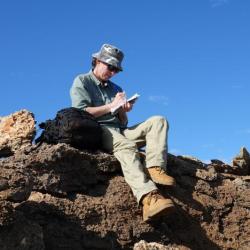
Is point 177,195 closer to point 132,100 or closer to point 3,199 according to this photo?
point 132,100

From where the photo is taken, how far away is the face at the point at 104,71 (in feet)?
32.9

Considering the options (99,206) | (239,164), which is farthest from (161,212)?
(239,164)

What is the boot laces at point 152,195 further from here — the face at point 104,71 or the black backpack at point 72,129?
the face at point 104,71

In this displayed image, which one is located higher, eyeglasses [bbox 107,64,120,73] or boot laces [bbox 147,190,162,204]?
eyeglasses [bbox 107,64,120,73]

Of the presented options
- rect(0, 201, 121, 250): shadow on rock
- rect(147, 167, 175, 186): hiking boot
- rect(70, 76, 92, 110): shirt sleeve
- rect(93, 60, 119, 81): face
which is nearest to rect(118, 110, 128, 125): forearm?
rect(70, 76, 92, 110): shirt sleeve

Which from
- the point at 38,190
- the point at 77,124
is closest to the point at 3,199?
the point at 38,190

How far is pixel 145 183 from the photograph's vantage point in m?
8.83

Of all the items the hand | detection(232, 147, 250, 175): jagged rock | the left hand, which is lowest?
detection(232, 147, 250, 175): jagged rock

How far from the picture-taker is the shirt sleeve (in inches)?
380

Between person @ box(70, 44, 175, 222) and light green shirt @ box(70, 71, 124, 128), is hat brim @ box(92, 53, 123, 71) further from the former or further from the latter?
light green shirt @ box(70, 71, 124, 128)

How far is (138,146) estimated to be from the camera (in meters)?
9.85

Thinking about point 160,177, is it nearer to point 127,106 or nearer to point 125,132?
point 125,132

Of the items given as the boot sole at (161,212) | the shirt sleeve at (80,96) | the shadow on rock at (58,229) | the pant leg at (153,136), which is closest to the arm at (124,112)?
the pant leg at (153,136)

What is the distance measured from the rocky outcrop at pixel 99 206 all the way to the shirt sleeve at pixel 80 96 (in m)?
0.82
